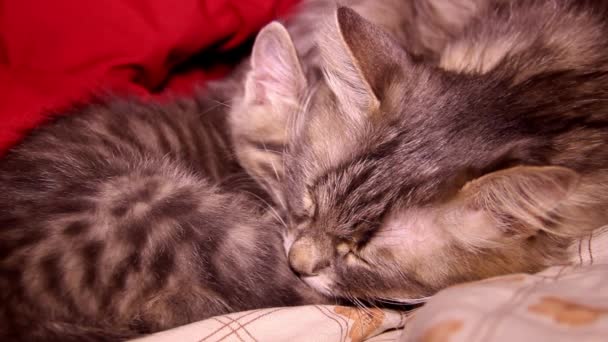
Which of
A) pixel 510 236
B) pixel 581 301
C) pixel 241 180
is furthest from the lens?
pixel 241 180

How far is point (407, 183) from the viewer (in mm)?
946

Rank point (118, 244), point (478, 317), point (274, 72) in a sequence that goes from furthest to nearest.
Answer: point (274, 72) → point (118, 244) → point (478, 317)

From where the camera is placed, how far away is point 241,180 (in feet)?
4.47

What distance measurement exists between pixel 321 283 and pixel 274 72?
533mm

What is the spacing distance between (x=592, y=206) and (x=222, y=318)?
67cm

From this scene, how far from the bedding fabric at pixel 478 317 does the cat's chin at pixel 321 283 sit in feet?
0.14

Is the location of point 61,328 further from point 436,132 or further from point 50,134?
point 436,132

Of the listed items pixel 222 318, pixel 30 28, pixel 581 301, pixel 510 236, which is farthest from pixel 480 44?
pixel 30 28

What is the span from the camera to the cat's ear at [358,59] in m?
0.96

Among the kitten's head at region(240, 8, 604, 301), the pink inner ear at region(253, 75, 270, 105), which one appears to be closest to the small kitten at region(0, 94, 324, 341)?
the kitten's head at region(240, 8, 604, 301)

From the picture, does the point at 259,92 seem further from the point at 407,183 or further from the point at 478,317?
the point at 478,317

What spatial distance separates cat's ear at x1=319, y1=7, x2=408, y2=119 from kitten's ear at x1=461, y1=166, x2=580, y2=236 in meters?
0.25

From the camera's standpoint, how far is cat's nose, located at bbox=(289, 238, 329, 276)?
1012 millimetres

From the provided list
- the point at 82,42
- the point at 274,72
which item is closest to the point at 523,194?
the point at 274,72
